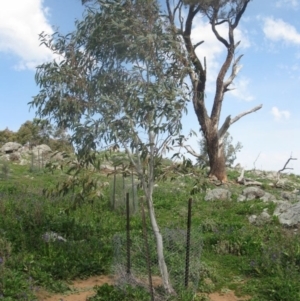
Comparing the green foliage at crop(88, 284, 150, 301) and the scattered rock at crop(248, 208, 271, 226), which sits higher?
the scattered rock at crop(248, 208, 271, 226)

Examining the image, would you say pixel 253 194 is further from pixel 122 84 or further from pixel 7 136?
pixel 7 136

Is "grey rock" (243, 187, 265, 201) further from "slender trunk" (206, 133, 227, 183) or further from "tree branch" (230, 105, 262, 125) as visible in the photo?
"tree branch" (230, 105, 262, 125)

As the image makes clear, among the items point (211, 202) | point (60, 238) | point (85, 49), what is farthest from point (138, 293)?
point (211, 202)

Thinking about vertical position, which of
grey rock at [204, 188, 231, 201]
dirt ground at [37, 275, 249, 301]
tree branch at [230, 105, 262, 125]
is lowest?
dirt ground at [37, 275, 249, 301]

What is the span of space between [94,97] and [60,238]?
3310mm

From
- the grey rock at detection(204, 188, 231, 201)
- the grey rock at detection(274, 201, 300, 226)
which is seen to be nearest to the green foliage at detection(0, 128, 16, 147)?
the grey rock at detection(204, 188, 231, 201)

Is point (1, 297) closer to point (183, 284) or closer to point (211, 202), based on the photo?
point (183, 284)

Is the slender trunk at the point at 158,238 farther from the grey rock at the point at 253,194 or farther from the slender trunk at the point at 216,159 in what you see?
the slender trunk at the point at 216,159

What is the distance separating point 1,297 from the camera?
655 cm

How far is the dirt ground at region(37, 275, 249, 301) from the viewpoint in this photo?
7148 millimetres

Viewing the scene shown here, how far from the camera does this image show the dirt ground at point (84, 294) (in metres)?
7.15

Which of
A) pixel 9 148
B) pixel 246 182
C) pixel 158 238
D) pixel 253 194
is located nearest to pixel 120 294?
pixel 158 238

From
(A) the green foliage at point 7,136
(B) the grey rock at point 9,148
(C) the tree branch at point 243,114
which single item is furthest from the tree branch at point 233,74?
(A) the green foliage at point 7,136

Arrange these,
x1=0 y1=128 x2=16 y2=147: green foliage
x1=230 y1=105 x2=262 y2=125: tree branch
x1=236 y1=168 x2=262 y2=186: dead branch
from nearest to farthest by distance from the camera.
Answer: x1=236 y1=168 x2=262 y2=186: dead branch
x1=230 y1=105 x2=262 y2=125: tree branch
x1=0 y1=128 x2=16 y2=147: green foliage
